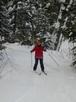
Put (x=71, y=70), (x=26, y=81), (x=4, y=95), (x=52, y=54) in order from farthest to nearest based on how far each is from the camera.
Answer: (x=52, y=54), (x=71, y=70), (x=26, y=81), (x=4, y=95)

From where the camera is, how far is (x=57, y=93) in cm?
1201

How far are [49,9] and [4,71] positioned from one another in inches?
479

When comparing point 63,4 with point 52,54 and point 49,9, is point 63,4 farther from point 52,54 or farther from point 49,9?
point 52,54

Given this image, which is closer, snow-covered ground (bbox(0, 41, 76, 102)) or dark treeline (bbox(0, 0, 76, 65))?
snow-covered ground (bbox(0, 41, 76, 102))

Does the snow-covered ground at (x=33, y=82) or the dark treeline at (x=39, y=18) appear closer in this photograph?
the snow-covered ground at (x=33, y=82)

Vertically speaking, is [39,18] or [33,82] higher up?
[33,82]

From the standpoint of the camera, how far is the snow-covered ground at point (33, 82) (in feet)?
37.2

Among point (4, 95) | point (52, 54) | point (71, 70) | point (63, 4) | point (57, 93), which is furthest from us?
point (63, 4)

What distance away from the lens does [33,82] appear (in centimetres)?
1300

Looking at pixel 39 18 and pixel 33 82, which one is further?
pixel 39 18

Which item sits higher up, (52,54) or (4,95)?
(4,95)

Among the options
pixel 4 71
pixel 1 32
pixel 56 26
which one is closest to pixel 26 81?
pixel 4 71

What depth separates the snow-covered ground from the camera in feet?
37.2

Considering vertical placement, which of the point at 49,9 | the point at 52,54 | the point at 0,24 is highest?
the point at 0,24
